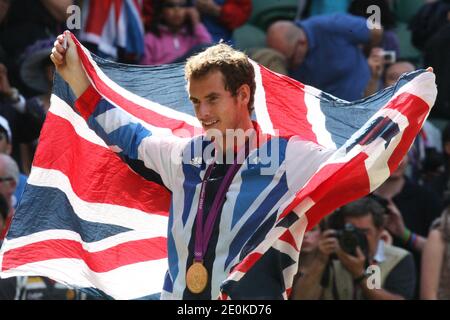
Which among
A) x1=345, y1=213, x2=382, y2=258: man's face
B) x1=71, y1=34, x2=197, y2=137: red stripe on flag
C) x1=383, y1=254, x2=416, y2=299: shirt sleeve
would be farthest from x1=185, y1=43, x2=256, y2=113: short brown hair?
x1=383, y1=254, x2=416, y2=299: shirt sleeve

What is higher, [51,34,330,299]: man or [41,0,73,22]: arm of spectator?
[41,0,73,22]: arm of spectator

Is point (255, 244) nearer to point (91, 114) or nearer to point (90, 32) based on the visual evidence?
point (91, 114)

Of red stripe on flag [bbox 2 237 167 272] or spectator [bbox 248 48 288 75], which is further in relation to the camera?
spectator [bbox 248 48 288 75]

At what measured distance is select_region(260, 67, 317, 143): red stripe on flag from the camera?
223 inches

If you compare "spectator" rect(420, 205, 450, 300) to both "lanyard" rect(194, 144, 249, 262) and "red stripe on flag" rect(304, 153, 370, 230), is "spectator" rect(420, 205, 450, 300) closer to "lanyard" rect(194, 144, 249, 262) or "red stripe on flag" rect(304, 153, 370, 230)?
"red stripe on flag" rect(304, 153, 370, 230)

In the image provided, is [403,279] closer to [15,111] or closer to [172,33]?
[172,33]

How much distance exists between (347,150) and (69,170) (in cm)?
134

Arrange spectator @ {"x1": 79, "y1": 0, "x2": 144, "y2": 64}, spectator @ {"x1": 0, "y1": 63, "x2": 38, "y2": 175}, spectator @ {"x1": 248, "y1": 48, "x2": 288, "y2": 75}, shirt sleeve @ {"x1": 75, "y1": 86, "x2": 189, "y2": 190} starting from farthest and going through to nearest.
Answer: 1. spectator @ {"x1": 248, "y1": 48, "x2": 288, "y2": 75}
2. spectator @ {"x1": 79, "y1": 0, "x2": 144, "y2": 64}
3. spectator @ {"x1": 0, "y1": 63, "x2": 38, "y2": 175}
4. shirt sleeve @ {"x1": 75, "y1": 86, "x2": 189, "y2": 190}

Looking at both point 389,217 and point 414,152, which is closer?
point 389,217

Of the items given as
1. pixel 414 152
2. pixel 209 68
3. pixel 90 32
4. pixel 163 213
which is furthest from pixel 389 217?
pixel 209 68

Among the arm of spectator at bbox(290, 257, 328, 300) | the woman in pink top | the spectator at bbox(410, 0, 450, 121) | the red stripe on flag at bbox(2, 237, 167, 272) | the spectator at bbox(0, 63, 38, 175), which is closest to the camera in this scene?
the red stripe on flag at bbox(2, 237, 167, 272)

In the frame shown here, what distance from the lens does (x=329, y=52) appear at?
9.30m

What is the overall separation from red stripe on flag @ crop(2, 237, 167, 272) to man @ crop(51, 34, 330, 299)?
1.55 ft

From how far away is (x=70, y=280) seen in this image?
18.6 feet
